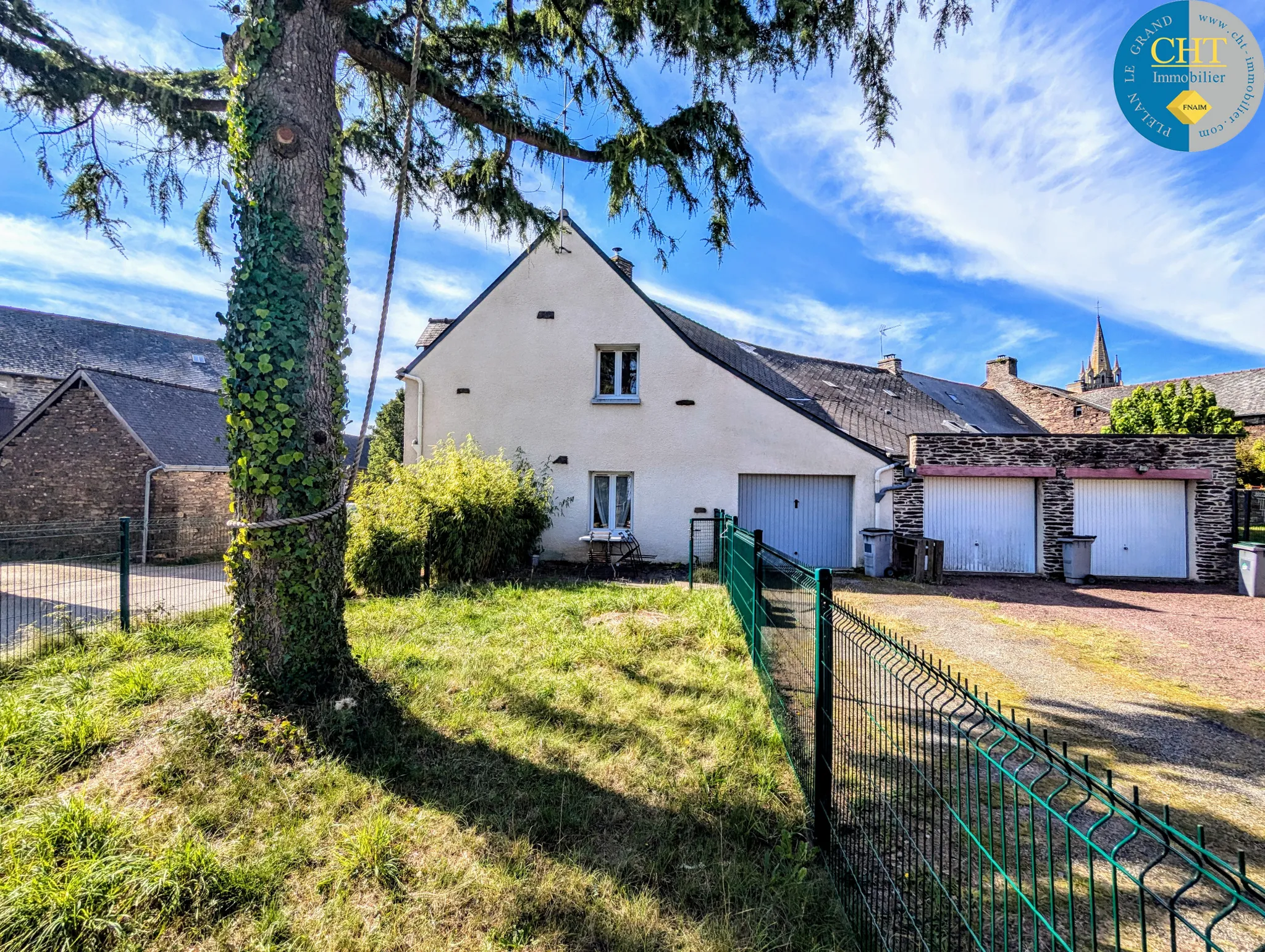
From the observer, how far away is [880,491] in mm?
10648

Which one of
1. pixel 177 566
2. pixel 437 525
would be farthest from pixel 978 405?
pixel 177 566

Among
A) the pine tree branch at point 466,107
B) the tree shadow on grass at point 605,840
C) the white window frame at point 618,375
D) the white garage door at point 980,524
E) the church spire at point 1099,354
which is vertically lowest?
the tree shadow on grass at point 605,840

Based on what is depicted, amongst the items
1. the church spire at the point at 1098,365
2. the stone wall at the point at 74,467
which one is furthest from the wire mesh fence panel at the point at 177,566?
the church spire at the point at 1098,365

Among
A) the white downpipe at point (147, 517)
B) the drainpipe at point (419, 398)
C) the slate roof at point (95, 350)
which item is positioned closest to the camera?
the drainpipe at point (419, 398)

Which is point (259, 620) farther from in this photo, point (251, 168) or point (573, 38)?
point (573, 38)

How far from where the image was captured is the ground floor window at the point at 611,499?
1156cm

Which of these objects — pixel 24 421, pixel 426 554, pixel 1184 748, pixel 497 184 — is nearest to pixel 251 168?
pixel 497 184

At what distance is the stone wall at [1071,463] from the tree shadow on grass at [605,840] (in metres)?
9.10

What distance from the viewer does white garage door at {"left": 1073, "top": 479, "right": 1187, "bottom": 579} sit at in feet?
35.2

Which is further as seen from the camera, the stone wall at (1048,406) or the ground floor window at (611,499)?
the stone wall at (1048,406)

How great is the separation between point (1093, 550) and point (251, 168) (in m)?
13.9

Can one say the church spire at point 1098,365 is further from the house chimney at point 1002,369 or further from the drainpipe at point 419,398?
the drainpipe at point 419,398

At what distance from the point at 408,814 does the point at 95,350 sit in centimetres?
3027

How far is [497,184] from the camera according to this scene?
5.56 m
